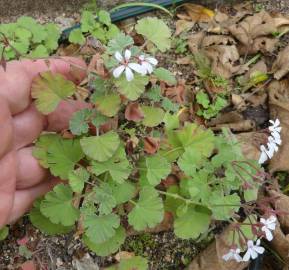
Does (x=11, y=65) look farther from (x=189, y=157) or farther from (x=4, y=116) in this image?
(x=189, y=157)

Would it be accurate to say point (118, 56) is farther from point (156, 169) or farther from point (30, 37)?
point (30, 37)

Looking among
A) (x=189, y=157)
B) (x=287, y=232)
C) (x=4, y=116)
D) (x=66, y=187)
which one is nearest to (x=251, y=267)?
(x=287, y=232)

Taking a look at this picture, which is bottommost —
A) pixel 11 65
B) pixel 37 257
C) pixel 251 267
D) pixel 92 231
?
pixel 251 267

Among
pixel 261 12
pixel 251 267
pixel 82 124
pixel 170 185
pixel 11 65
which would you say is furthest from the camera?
pixel 261 12

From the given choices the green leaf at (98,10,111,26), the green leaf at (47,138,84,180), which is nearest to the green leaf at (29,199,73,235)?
the green leaf at (47,138,84,180)

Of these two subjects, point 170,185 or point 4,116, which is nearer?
point 4,116
